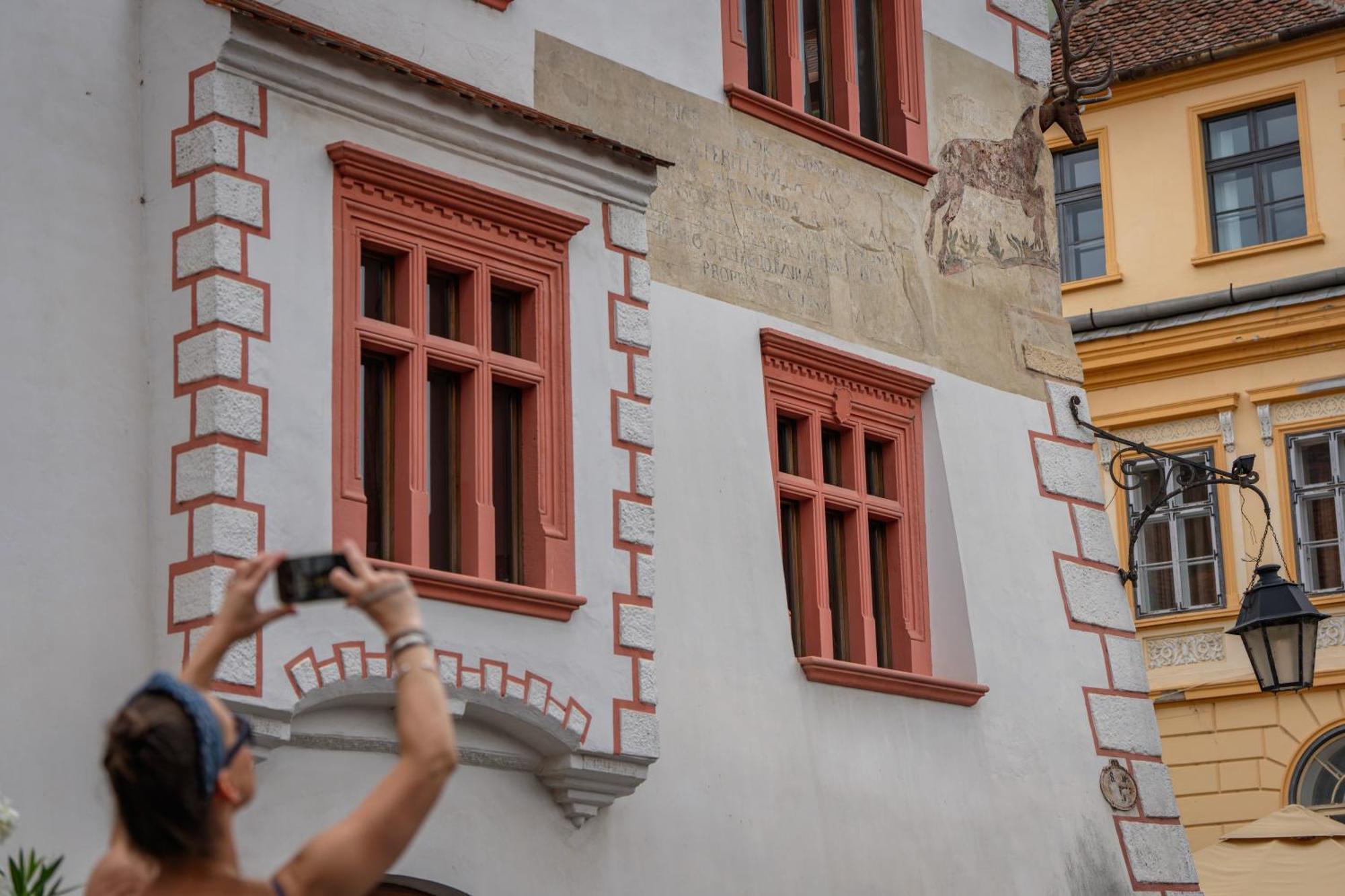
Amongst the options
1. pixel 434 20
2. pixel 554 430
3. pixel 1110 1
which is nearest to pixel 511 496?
pixel 554 430

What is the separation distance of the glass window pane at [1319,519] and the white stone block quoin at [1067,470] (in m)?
8.62

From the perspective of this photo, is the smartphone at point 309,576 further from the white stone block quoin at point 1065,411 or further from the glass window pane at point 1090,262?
the glass window pane at point 1090,262

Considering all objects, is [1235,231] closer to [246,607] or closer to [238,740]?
[246,607]

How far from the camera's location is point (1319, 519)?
80.2ft

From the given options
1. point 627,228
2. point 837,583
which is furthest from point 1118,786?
point 627,228

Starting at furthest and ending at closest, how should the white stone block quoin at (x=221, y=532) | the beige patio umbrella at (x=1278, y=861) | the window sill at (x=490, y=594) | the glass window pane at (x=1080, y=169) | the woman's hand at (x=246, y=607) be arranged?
the glass window pane at (x=1080, y=169)
the beige patio umbrella at (x=1278, y=861)
the window sill at (x=490, y=594)
the white stone block quoin at (x=221, y=532)
the woman's hand at (x=246, y=607)

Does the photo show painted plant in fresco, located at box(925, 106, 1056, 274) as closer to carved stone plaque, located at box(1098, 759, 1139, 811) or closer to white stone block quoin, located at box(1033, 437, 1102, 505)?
white stone block quoin, located at box(1033, 437, 1102, 505)

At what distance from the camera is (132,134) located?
36.3ft

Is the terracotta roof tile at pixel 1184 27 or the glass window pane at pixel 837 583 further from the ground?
the terracotta roof tile at pixel 1184 27

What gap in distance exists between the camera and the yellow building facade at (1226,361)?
2423cm

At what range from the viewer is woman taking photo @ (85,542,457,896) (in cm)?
391

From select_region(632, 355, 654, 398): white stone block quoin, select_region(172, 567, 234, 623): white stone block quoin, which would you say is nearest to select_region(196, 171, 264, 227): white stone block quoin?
select_region(172, 567, 234, 623): white stone block quoin

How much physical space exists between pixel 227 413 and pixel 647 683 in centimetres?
275

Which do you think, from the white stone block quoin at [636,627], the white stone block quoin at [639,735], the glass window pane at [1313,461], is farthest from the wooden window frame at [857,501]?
the glass window pane at [1313,461]
